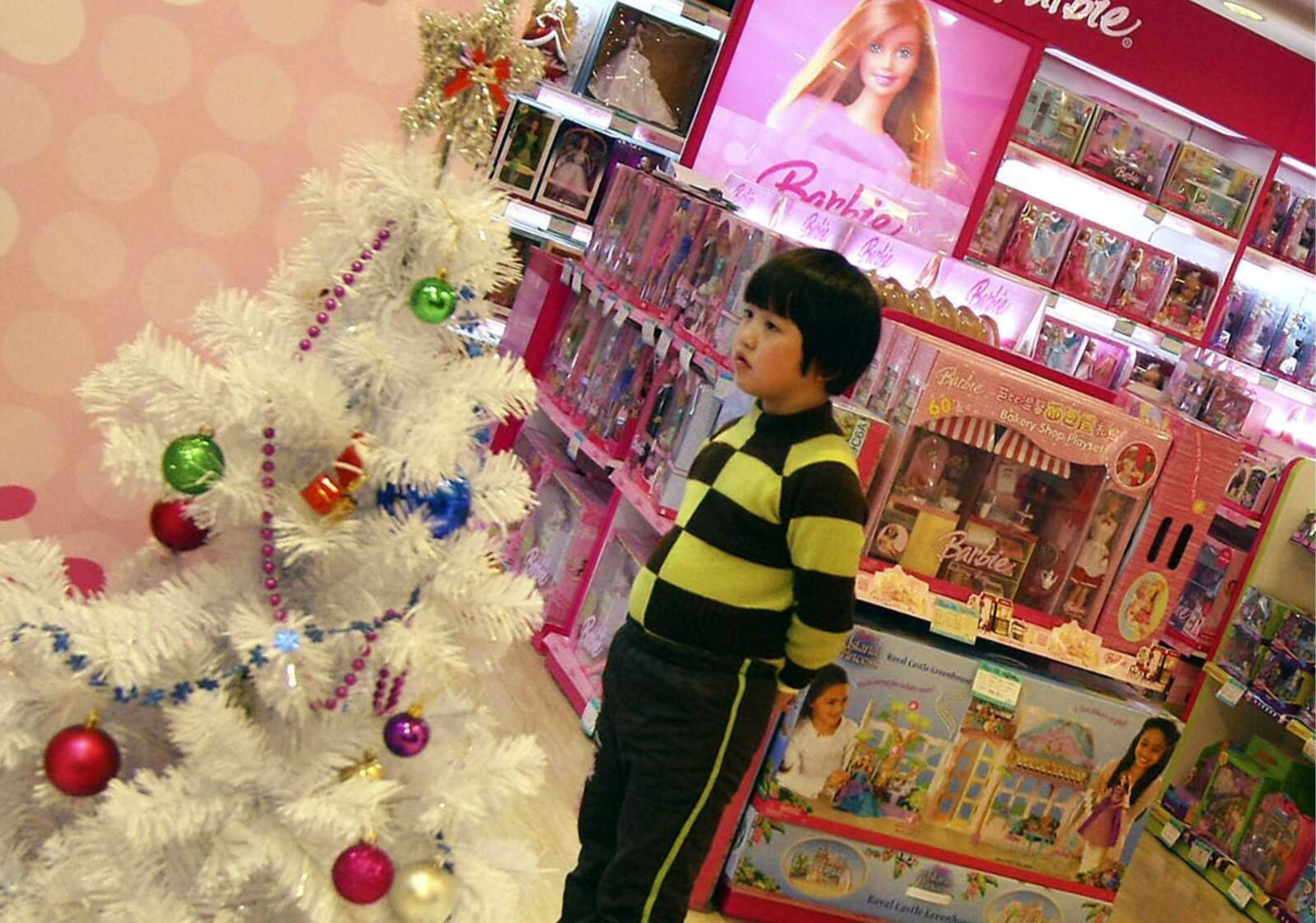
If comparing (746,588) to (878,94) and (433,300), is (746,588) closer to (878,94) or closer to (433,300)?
(433,300)

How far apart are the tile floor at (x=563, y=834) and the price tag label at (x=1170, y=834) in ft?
0.10

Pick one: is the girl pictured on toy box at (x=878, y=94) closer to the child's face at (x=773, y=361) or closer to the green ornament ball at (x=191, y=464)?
the child's face at (x=773, y=361)

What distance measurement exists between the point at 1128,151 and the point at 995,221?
2.08ft

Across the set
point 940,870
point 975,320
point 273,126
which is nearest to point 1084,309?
point 975,320

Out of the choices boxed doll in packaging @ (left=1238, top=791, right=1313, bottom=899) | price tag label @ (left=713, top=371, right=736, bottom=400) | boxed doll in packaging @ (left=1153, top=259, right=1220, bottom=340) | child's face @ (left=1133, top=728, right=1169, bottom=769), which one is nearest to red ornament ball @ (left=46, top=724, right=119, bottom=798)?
price tag label @ (left=713, top=371, right=736, bottom=400)

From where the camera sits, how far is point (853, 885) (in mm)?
2848

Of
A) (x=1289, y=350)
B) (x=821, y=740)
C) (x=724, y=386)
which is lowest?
(x=821, y=740)

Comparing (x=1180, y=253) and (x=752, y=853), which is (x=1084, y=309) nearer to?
(x=1180, y=253)

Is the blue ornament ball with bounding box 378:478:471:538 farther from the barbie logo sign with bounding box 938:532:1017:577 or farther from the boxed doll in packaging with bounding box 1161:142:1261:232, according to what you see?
the boxed doll in packaging with bounding box 1161:142:1261:232

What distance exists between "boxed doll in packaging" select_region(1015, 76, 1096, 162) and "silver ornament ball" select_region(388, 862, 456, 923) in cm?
427

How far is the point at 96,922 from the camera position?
1.34 meters

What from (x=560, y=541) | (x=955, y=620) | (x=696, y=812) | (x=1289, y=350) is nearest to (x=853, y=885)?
(x=955, y=620)

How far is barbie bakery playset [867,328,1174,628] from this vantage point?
2.66 m

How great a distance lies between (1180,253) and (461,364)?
488 cm
